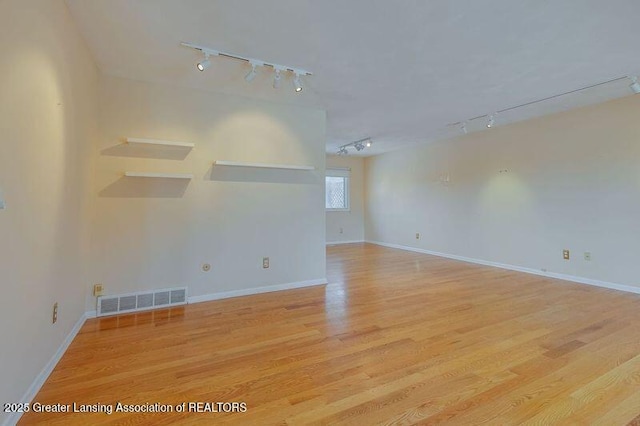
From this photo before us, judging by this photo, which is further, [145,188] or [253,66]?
[145,188]

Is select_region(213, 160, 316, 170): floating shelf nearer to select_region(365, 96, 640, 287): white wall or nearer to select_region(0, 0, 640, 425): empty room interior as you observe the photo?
select_region(0, 0, 640, 425): empty room interior

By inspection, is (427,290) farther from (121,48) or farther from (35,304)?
(121,48)

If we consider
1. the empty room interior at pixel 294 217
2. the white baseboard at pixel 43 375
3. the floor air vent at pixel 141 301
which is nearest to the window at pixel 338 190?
the empty room interior at pixel 294 217

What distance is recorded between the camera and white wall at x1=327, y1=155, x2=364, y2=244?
7891 mm

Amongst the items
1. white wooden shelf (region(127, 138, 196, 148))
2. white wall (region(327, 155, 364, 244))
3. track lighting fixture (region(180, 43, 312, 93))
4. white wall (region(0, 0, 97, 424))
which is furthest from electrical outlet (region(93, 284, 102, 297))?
white wall (region(327, 155, 364, 244))

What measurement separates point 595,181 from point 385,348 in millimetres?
3888

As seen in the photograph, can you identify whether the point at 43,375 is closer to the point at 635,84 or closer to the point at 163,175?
the point at 163,175

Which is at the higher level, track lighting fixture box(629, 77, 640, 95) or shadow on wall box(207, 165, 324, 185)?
track lighting fixture box(629, 77, 640, 95)

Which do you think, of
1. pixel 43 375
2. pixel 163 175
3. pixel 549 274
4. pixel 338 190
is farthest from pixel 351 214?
pixel 43 375

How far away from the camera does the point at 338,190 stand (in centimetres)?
810

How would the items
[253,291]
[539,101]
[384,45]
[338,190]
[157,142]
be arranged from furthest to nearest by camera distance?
[338,190] → [539,101] → [253,291] → [157,142] → [384,45]

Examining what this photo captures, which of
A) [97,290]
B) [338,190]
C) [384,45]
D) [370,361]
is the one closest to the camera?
[370,361]

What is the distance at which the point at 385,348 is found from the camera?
2248 millimetres

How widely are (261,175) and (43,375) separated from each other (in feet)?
8.43
